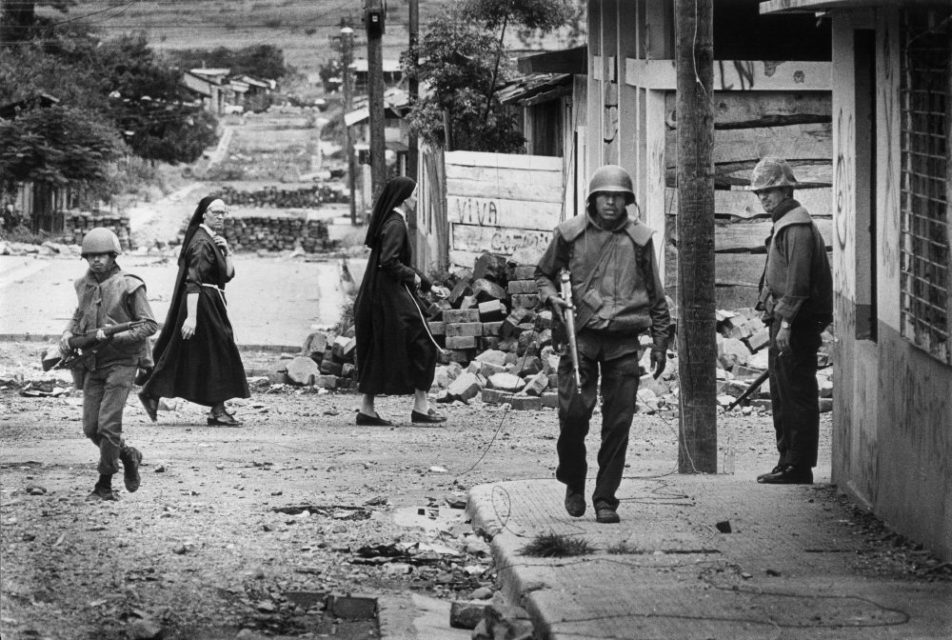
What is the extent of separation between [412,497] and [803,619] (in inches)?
152

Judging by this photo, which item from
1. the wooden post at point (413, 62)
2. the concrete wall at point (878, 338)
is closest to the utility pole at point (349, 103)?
the wooden post at point (413, 62)

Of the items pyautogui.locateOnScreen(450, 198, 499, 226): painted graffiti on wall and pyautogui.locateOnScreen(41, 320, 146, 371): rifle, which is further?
pyautogui.locateOnScreen(450, 198, 499, 226): painted graffiti on wall

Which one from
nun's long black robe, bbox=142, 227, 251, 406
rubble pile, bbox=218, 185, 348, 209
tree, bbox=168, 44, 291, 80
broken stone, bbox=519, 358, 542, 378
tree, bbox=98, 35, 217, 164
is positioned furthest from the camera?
tree, bbox=168, 44, 291, 80

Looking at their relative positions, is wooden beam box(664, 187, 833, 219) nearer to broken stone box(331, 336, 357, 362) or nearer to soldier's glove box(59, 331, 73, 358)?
broken stone box(331, 336, 357, 362)

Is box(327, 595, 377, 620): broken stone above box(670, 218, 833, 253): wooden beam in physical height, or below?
below

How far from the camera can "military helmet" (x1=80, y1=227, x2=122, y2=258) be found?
8.76 metres

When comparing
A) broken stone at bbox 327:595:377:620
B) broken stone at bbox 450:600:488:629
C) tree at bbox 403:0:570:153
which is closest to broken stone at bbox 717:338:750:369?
broken stone at bbox 327:595:377:620

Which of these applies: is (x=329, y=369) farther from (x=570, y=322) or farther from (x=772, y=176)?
(x=570, y=322)

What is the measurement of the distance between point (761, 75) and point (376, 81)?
11.3 metres

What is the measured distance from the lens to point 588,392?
8.09 meters

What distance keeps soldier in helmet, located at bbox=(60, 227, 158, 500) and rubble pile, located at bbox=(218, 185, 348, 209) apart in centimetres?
5744

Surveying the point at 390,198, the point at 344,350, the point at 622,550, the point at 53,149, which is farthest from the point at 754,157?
the point at 53,149

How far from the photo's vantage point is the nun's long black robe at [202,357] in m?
12.6

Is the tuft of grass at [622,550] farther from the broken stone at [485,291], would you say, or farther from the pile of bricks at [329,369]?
the broken stone at [485,291]
